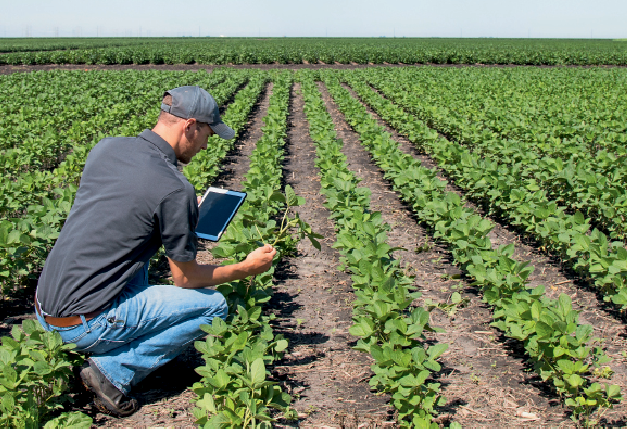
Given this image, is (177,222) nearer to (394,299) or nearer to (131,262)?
(131,262)

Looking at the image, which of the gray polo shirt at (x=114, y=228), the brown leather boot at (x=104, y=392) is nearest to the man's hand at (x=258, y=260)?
the gray polo shirt at (x=114, y=228)

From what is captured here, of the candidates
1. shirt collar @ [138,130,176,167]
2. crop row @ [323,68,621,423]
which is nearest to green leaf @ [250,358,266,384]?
shirt collar @ [138,130,176,167]

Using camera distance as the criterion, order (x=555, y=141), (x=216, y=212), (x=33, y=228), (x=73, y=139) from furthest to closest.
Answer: (x=73, y=139), (x=555, y=141), (x=33, y=228), (x=216, y=212)

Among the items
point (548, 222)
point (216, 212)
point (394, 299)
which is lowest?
point (394, 299)

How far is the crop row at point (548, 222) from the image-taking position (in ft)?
12.4

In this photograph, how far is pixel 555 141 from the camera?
789 cm

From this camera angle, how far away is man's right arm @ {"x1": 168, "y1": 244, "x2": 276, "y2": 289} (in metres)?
2.66

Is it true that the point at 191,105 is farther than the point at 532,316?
No

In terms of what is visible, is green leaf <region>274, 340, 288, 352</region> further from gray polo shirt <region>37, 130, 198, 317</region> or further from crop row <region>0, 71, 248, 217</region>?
crop row <region>0, 71, 248, 217</region>

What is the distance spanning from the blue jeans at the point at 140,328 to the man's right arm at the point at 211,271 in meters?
0.09

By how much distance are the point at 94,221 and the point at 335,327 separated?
1948 mm

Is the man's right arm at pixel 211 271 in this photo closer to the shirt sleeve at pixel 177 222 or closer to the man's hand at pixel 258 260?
the man's hand at pixel 258 260

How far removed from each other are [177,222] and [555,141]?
703 centimetres

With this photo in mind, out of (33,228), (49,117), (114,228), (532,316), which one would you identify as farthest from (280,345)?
(49,117)
